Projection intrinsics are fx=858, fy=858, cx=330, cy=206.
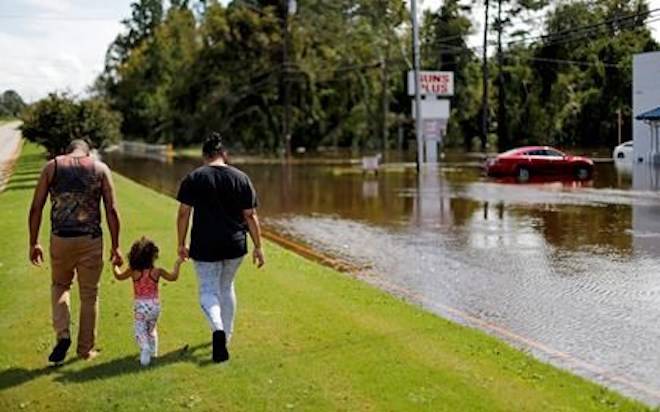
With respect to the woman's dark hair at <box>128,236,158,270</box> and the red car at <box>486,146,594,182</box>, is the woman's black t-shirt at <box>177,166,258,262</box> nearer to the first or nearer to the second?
the woman's dark hair at <box>128,236,158,270</box>

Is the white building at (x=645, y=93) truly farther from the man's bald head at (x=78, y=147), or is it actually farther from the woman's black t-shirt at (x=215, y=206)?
the man's bald head at (x=78, y=147)

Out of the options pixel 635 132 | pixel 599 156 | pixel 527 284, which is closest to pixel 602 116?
pixel 599 156

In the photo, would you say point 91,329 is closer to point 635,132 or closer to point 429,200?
point 429,200

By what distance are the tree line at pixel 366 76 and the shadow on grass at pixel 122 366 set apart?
5251 cm

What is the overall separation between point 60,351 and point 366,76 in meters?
65.9

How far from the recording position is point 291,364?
6547 mm

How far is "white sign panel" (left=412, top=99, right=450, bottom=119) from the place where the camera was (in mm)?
46344

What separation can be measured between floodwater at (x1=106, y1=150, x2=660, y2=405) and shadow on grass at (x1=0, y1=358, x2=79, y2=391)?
4071 millimetres

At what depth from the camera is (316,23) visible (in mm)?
68250

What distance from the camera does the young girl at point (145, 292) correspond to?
660 centimetres

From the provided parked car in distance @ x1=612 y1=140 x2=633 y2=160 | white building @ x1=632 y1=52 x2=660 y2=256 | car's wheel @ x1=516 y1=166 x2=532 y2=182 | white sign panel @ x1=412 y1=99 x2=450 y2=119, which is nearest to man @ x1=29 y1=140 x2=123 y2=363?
car's wheel @ x1=516 y1=166 x2=532 y2=182

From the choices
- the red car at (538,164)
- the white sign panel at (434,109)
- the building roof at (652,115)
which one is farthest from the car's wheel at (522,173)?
the white sign panel at (434,109)

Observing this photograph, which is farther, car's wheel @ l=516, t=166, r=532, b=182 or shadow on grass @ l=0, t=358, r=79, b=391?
car's wheel @ l=516, t=166, r=532, b=182

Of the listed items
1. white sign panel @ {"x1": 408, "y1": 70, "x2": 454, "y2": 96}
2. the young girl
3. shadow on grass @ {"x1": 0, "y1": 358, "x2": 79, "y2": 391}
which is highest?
white sign panel @ {"x1": 408, "y1": 70, "x2": 454, "y2": 96}
